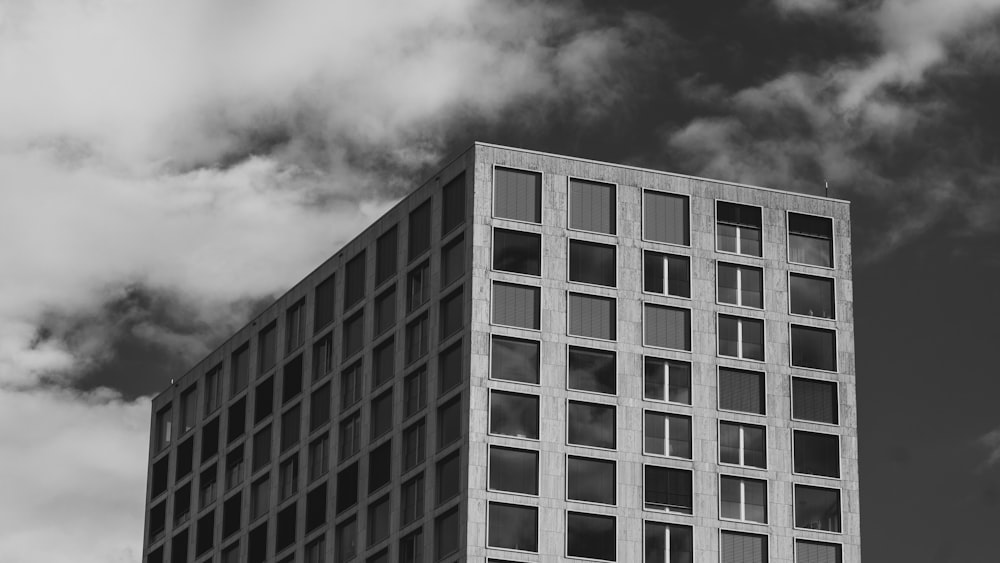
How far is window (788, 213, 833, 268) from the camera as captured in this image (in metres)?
131

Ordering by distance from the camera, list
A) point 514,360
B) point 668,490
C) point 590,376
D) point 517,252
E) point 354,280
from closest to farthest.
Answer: point 514,360
point 668,490
point 590,376
point 517,252
point 354,280

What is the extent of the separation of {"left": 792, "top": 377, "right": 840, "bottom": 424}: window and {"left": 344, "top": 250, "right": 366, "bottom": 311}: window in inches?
973

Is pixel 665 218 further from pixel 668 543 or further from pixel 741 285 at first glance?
pixel 668 543

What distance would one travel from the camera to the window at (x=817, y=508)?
127 meters

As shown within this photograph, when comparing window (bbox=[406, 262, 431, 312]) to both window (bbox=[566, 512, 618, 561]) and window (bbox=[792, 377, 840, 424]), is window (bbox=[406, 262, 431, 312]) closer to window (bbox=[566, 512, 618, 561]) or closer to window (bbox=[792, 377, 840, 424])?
window (bbox=[566, 512, 618, 561])

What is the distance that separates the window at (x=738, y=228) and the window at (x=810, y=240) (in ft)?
6.48

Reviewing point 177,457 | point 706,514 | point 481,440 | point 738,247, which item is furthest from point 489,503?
point 177,457

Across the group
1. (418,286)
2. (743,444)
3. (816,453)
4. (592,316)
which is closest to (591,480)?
(592,316)

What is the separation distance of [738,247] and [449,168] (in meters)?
15.9

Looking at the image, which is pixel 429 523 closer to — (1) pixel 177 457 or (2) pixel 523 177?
(2) pixel 523 177

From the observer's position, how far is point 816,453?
420 ft

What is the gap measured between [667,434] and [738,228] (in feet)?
40.8

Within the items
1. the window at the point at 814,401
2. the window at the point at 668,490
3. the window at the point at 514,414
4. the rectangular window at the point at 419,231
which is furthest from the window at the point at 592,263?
the window at the point at 814,401

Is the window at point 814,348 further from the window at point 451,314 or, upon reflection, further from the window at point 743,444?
the window at point 451,314
